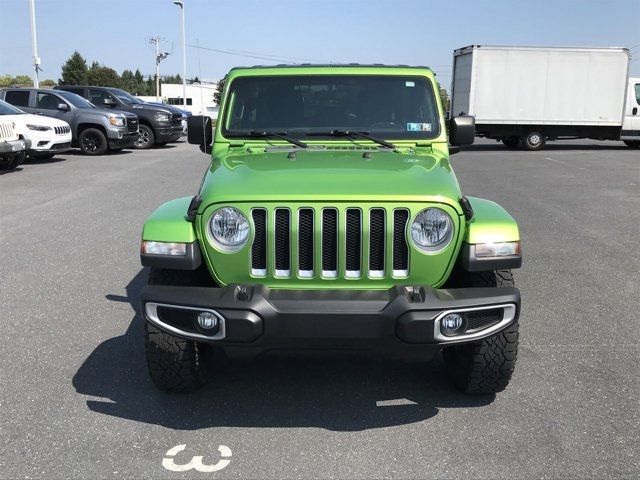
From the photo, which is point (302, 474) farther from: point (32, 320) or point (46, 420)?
point (32, 320)

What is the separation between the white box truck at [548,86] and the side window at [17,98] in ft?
44.9

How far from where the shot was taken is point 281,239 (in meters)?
3.38

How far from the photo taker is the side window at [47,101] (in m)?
18.3

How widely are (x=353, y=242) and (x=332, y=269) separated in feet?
0.58

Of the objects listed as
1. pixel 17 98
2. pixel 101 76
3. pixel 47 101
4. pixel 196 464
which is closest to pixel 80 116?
pixel 47 101

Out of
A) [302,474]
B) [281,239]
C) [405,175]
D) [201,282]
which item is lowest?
[302,474]

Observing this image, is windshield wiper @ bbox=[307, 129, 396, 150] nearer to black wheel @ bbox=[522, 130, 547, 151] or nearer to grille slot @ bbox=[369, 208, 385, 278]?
grille slot @ bbox=[369, 208, 385, 278]

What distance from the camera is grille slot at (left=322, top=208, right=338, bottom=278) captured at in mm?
3363

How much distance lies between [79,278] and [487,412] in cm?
410

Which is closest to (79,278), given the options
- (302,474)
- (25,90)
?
(302,474)

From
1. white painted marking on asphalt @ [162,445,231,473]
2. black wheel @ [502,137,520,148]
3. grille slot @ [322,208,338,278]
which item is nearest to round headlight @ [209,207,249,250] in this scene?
grille slot @ [322,208,338,278]

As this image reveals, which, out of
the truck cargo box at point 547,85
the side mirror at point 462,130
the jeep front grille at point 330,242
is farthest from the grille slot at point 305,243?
the truck cargo box at point 547,85

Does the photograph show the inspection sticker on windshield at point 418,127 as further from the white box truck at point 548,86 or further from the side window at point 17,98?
the white box truck at point 548,86

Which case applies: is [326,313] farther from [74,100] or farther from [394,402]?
[74,100]
